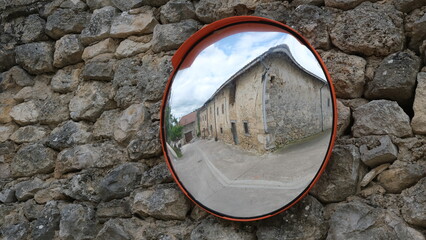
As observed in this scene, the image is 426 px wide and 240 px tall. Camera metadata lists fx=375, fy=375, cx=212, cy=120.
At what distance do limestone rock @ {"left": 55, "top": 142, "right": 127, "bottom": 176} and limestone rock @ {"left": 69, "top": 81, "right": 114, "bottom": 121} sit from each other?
0.61ft

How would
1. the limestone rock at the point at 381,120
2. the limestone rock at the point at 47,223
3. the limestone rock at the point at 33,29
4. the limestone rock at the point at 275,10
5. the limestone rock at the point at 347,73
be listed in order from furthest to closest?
the limestone rock at the point at 33,29 → the limestone rock at the point at 47,223 → the limestone rock at the point at 275,10 → the limestone rock at the point at 347,73 → the limestone rock at the point at 381,120

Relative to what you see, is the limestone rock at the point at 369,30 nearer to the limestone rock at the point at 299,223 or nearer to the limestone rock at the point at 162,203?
the limestone rock at the point at 299,223

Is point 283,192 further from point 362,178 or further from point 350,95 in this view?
point 350,95

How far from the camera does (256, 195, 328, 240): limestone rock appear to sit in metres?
1.48

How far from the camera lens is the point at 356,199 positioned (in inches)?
57.5

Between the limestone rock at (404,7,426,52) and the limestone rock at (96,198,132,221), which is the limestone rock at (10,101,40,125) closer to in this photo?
the limestone rock at (96,198,132,221)

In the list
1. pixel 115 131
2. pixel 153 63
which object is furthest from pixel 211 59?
pixel 115 131

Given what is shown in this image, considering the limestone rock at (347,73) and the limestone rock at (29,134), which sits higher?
the limestone rock at (347,73)

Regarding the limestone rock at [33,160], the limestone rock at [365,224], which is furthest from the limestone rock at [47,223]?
the limestone rock at [365,224]

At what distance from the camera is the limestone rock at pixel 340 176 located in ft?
4.80

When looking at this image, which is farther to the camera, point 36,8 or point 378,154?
point 36,8

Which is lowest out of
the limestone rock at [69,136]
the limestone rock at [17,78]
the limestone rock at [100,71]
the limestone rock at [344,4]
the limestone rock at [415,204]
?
the limestone rock at [69,136]

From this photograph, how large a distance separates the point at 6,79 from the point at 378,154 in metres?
2.20

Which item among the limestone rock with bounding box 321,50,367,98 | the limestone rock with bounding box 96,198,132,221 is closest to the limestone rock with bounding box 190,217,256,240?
the limestone rock with bounding box 96,198,132,221
